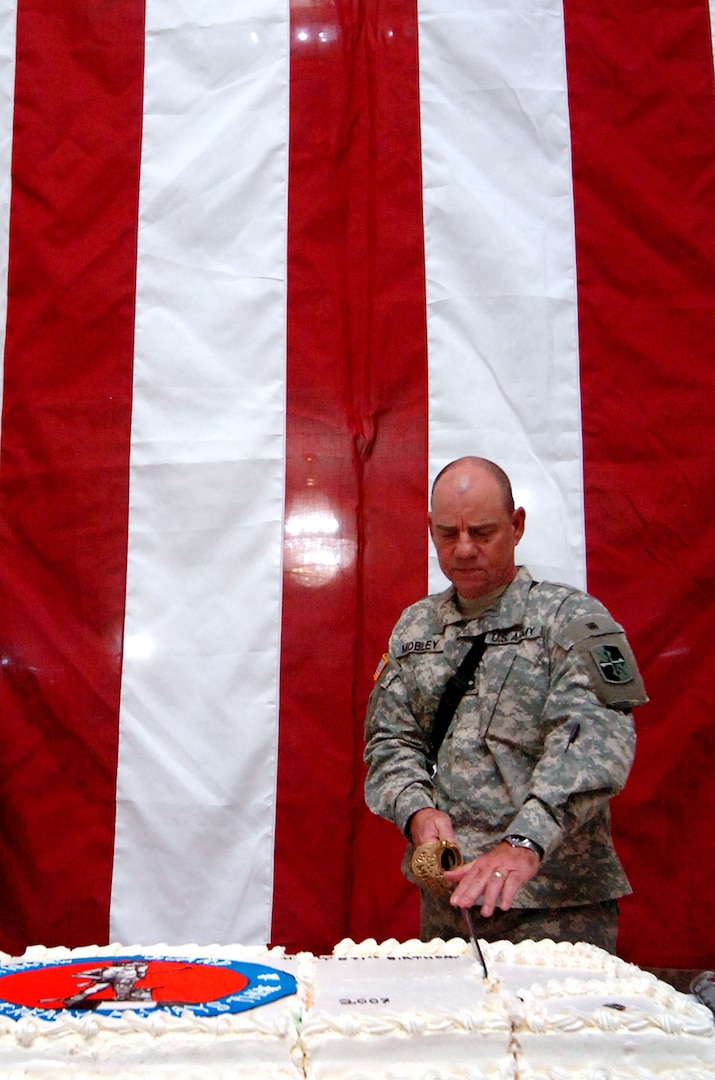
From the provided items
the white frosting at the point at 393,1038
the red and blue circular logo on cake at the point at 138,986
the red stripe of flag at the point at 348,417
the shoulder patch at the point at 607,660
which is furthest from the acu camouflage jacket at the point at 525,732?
the red stripe of flag at the point at 348,417

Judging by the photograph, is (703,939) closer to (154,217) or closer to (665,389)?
(665,389)

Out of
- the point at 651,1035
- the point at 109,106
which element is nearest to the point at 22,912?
the point at 651,1035

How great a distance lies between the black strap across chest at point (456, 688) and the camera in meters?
1.99

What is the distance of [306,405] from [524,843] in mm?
1637

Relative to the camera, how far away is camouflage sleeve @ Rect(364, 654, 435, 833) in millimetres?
1859

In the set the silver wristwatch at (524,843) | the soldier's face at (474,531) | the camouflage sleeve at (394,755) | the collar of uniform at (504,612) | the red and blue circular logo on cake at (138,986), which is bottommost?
the red and blue circular logo on cake at (138,986)

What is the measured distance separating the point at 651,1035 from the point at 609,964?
10.8 inches

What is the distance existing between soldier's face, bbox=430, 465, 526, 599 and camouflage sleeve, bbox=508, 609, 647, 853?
0.19 m

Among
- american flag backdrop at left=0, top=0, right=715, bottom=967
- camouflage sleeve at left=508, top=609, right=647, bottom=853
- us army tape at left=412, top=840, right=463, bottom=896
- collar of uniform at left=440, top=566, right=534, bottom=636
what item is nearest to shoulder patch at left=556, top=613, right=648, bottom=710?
camouflage sleeve at left=508, top=609, right=647, bottom=853

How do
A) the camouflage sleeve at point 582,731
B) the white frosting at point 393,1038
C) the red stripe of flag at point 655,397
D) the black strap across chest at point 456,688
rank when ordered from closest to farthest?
the white frosting at point 393,1038, the camouflage sleeve at point 582,731, the black strap across chest at point 456,688, the red stripe of flag at point 655,397

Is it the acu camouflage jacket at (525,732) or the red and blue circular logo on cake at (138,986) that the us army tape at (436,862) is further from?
the red and blue circular logo on cake at (138,986)

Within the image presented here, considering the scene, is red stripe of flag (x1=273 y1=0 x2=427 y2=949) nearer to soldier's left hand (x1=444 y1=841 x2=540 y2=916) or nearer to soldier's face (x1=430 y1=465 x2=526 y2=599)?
soldier's face (x1=430 y1=465 x2=526 y2=599)

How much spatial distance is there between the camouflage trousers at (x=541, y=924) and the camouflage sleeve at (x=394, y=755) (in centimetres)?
19

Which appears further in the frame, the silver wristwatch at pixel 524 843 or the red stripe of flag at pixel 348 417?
the red stripe of flag at pixel 348 417
